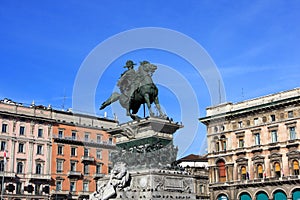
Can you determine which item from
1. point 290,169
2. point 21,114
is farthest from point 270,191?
point 21,114

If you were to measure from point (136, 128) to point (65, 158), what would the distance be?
47.8 m

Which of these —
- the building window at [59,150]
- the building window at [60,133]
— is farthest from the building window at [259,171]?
the building window at [60,133]

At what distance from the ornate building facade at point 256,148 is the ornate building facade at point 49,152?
17966 millimetres

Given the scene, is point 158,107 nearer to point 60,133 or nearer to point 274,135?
point 274,135

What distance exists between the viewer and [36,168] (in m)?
62.3

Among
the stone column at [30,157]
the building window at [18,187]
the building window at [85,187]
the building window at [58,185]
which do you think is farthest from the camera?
the building window at [85,187]

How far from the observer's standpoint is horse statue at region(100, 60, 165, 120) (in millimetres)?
20438

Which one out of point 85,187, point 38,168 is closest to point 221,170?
point 85,187

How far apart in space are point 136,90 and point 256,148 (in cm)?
4052

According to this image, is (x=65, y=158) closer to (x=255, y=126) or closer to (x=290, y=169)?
(x=255, y=126)

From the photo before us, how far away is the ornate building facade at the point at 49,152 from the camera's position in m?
59.5

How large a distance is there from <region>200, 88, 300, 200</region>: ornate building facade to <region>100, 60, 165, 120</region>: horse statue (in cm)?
3775

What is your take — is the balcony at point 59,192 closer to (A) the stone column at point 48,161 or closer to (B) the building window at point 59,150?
(A) the stone column at point 48,161

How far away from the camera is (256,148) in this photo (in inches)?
2274
